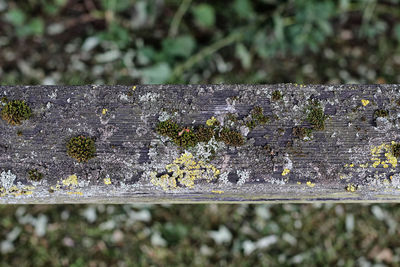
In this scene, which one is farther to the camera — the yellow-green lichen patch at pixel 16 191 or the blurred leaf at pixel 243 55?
the blurred leaf at pixel 243 55

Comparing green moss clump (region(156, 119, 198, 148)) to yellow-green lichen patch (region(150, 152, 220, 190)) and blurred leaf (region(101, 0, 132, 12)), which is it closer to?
yellow-green lichen patch (region(150, 152, 220, 190))

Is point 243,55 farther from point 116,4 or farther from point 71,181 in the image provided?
point 71,181

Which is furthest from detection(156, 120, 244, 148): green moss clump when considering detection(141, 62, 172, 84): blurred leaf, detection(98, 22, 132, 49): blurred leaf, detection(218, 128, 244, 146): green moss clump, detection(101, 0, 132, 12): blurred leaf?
detection(101, 0, 132, 12): blurred leaf

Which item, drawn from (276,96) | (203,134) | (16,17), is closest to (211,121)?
(203,134)

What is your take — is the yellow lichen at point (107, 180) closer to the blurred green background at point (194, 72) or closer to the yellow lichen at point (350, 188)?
the yellow lichen at point (350, 188)

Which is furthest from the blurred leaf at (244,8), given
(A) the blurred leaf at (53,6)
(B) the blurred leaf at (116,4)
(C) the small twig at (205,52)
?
(A) the blurred leaf at (53,6)

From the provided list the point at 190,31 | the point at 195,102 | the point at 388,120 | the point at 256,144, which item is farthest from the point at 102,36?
the point at 388,120

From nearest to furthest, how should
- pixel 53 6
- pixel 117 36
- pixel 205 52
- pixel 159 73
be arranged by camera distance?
1. pixel 159 73
2. pixel 205 52
3. pixel 117 36
4. pixel 53 6
